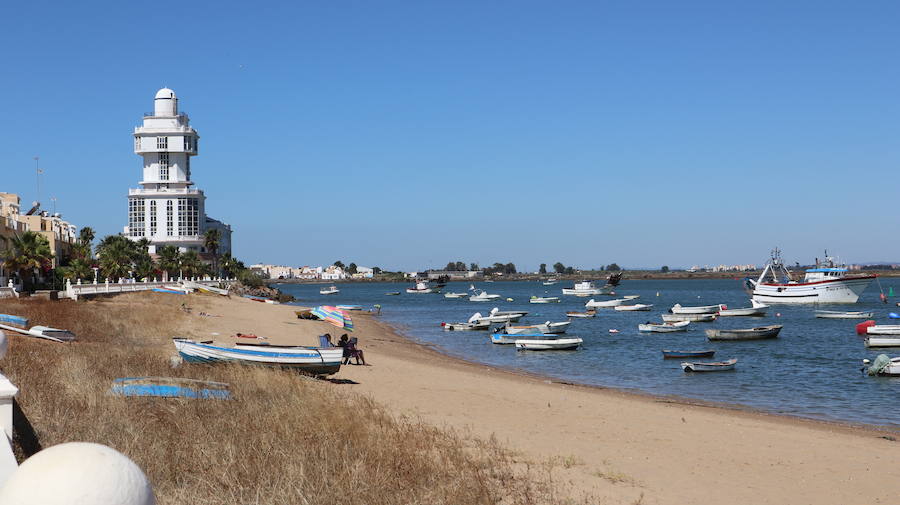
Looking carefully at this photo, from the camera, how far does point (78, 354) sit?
2080cm

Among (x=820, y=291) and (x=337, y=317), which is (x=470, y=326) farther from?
(x=820, y=291)

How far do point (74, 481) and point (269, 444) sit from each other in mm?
7582

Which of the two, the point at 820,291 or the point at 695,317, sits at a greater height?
the point at 820,291

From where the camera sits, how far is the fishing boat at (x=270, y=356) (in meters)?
22.4

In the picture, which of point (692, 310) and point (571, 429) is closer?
point (571, 429)

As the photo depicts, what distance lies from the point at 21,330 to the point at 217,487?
71.8 ft

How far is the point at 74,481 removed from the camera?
12.5ft

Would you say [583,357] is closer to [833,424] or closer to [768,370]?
[768,370]

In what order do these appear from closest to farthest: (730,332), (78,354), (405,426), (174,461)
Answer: (174,461), (405,426), (78,354), (730,332)

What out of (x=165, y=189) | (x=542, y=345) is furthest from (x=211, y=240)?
(x=542, y=345)

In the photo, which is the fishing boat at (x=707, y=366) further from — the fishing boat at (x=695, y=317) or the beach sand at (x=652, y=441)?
the fishing boat at (x=695, y=317)

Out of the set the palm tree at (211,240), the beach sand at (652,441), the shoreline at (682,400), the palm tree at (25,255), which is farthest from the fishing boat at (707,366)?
the palm tree at (211,240)

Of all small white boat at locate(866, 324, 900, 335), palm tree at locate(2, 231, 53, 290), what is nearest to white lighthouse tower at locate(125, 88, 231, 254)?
palm tree at locate(2, 231, 53, 290)

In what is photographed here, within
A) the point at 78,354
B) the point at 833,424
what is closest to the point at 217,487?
the point at 78,354
